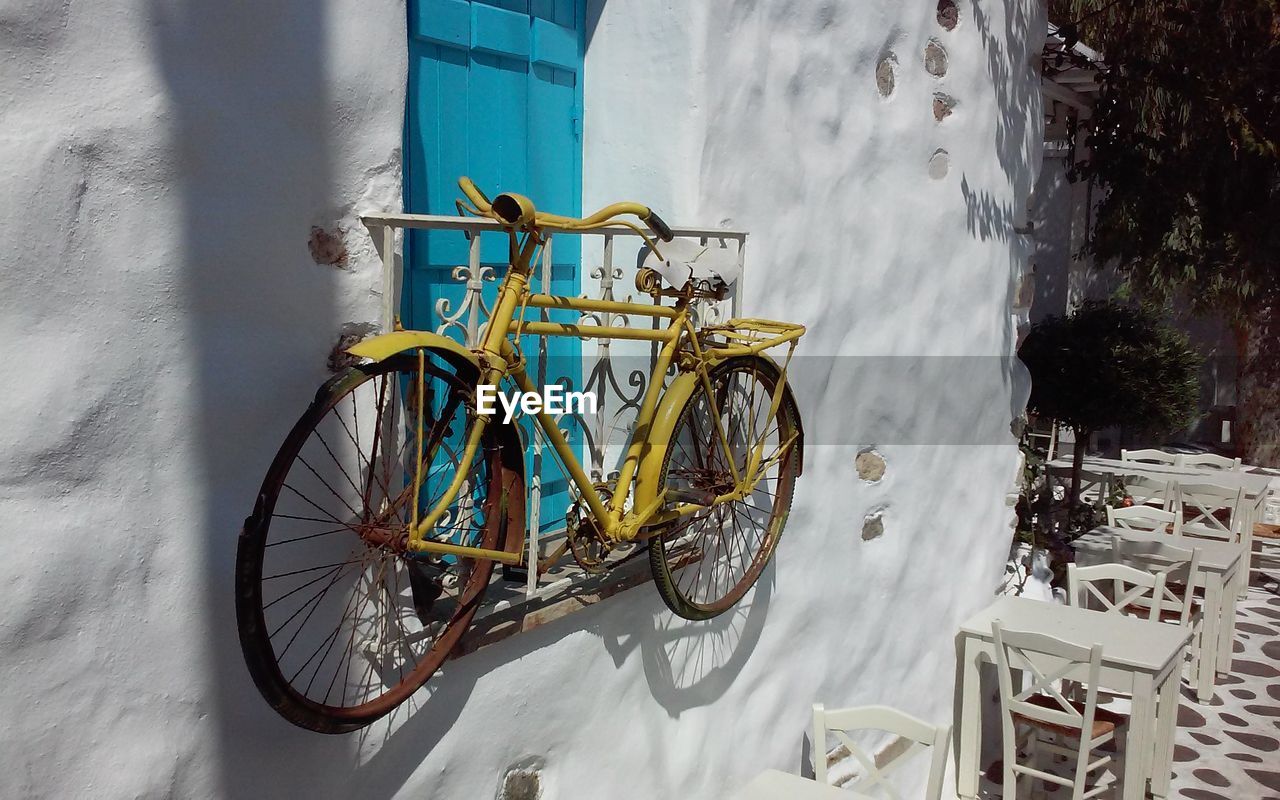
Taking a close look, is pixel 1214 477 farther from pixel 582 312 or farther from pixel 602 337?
pixel 602 337

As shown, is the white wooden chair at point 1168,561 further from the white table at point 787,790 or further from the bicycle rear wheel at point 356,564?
the bicycle rear wheel at point 356,564

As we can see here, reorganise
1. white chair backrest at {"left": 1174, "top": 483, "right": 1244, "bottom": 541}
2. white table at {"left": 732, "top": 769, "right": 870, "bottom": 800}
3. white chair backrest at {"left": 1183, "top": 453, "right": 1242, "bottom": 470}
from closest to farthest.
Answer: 1. white table at {"left": 732, "top": 769, "right": 870, "bottom": 800}
2. white chair backrest at {"left": 1174, "top": 483, "right": 1244, "bottom": 541}
3. white chair backrest at {"left": 1183, "top": 453, "right": 1242, "bottom": 470}

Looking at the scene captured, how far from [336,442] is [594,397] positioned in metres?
0.80

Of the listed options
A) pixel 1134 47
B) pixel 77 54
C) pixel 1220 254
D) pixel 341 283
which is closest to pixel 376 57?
pixel 341 283

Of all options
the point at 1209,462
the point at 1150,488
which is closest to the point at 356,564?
the point at 1150,488

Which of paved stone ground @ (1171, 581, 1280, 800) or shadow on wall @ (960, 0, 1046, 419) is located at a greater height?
shadow on wall @ (960, 0, 1046, 419)

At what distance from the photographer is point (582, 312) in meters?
2.71

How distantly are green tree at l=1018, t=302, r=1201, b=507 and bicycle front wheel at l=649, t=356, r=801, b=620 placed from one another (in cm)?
362

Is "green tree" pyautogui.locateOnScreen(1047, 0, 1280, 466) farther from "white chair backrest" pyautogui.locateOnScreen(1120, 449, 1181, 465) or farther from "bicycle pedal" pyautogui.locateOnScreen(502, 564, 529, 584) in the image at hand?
"bicycle pedal" pyautogui.locateOnScreen(502, 564, 529, 584)

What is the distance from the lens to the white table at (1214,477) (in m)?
6.76

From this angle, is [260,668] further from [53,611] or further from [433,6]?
[433,6]

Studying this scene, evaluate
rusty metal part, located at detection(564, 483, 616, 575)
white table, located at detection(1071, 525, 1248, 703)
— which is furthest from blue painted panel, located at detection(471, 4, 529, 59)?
white table, located at detection(1071, 525, 1248, 703)

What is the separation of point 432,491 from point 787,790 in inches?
52.6

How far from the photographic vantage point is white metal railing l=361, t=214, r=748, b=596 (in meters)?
2.09
